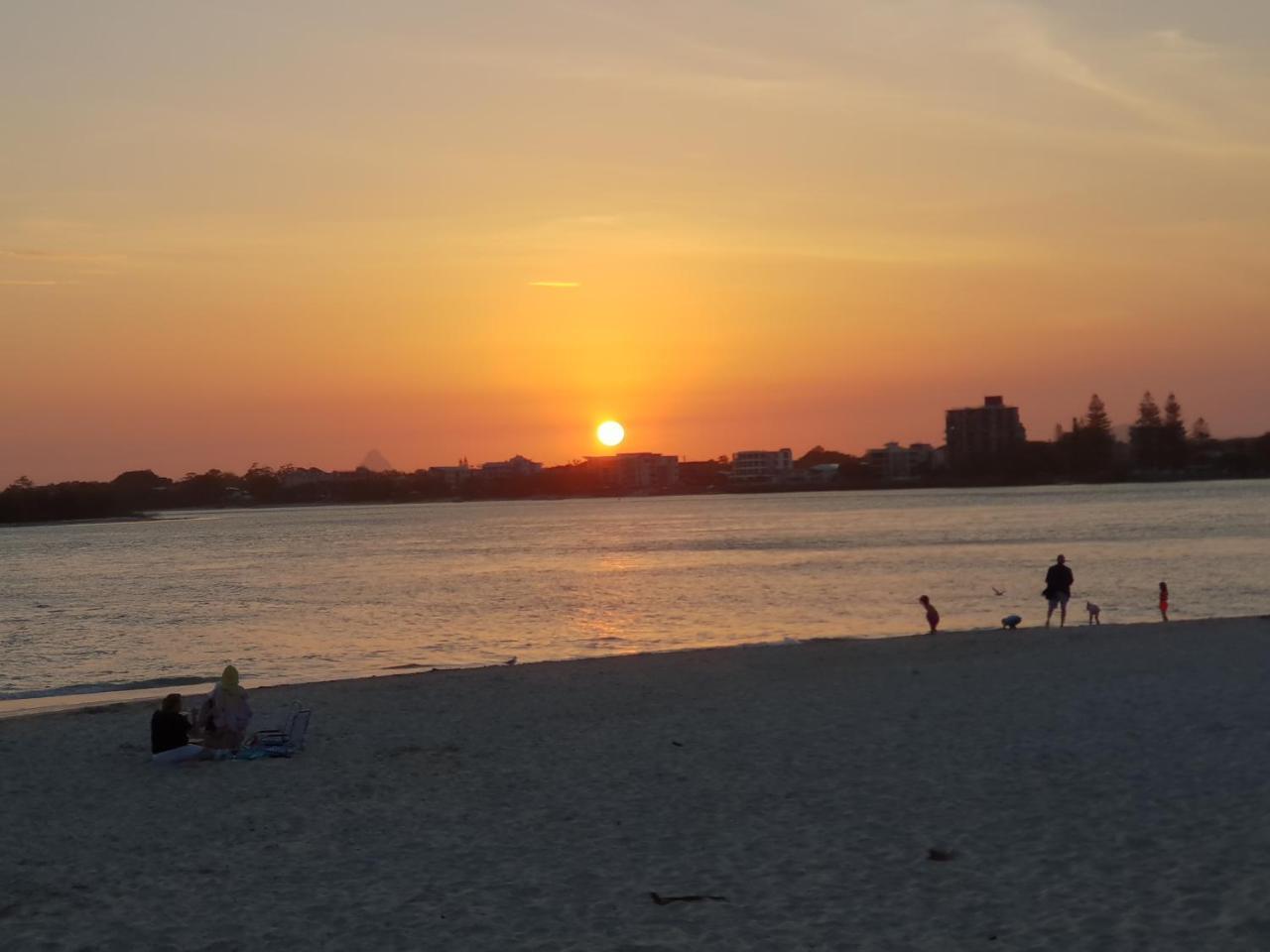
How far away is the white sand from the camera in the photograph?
8.83 metres

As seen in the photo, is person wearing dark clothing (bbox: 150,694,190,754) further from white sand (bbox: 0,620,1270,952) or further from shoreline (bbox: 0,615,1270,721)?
shoreline (bbox: 0,615,1270,721)

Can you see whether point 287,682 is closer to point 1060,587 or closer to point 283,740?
point 283,740

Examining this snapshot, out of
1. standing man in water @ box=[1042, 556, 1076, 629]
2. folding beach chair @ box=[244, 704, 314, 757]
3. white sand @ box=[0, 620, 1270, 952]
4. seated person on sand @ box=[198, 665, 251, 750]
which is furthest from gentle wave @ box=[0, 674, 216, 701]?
standing man in water @ box=[1042, 556, 1076, 629]

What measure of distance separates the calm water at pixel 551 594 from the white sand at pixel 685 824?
45.1 ft

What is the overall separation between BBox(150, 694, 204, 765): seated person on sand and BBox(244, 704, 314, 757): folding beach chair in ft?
2.25

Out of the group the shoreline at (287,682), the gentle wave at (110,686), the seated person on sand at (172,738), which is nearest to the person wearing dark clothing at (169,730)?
the seated person on sand at (172,738)

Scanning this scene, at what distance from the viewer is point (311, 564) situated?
277ft

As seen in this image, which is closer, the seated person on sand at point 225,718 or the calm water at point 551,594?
the seated person on sand at point 225,718

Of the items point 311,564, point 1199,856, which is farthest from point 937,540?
point 1199,856

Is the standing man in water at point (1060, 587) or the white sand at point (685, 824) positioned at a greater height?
the standing man in water at point (1060, 587)

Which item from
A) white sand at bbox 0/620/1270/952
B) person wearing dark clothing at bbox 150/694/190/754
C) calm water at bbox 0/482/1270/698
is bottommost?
calm water at bbox 0/482/1270/698

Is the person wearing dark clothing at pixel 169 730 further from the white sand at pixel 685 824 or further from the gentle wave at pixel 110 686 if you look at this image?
the gentle wave at pixel 110 686

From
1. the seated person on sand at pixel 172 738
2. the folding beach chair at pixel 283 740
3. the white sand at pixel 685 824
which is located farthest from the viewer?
the folding beach chair at pixel 283 740

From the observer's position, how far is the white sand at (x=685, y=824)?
29.0ft
